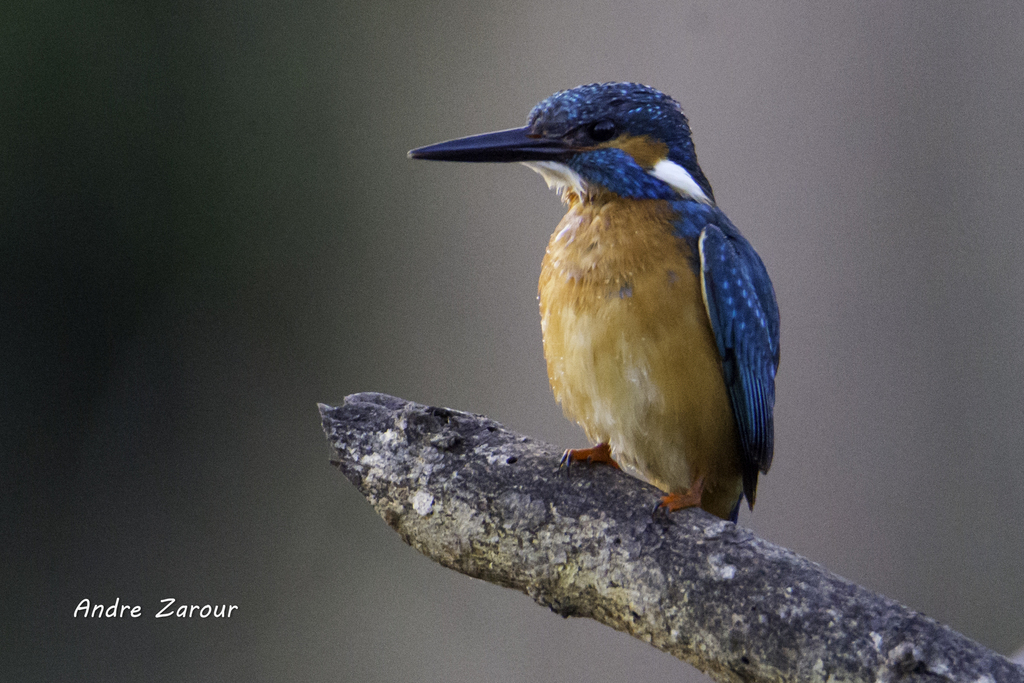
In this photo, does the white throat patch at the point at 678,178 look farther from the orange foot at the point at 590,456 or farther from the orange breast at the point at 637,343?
the orange foot at the point at 590,456

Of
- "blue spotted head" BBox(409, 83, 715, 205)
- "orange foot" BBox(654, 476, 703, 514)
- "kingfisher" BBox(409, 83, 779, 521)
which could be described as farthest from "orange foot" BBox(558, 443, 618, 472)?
"blue spotted head" BBox(409, 83, 715, 205)

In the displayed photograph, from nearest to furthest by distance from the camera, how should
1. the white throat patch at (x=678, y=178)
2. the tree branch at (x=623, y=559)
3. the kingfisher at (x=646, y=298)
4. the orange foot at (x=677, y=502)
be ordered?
1. the tree branch at (x=623, y=559)
2. the orange foot at (x=677, y=502)
3. the kingfisher at (x=646, y=298)
4. the white throat patch at (x=678, y=178)

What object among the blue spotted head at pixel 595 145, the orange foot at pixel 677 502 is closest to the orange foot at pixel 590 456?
the orange foot at pixel 677 502

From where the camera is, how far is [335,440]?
1.31m

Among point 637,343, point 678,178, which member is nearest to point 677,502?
point 637,343

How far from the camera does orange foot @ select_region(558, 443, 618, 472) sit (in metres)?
1.29

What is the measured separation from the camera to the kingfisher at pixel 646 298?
1.29 metres

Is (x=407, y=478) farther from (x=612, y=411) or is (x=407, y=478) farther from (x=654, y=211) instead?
(x=654, y=211)

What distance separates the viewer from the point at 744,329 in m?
1.34

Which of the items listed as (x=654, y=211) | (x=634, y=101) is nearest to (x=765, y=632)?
(x=654, y=211)

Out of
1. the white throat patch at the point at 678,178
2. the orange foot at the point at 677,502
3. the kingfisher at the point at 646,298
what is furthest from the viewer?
the white throat patch at the point at 678,178

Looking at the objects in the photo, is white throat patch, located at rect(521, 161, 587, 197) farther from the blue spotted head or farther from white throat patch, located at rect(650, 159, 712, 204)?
white throat patch, located at rect(650, 159, 712, 204)

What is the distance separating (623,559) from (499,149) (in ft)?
2.16

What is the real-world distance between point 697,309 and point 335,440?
1.89 feet
